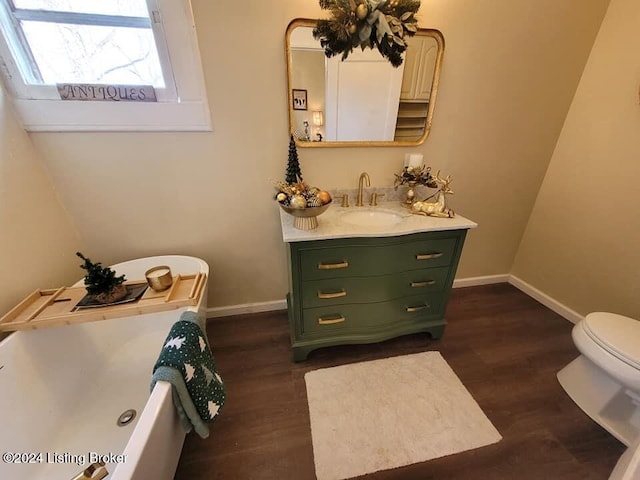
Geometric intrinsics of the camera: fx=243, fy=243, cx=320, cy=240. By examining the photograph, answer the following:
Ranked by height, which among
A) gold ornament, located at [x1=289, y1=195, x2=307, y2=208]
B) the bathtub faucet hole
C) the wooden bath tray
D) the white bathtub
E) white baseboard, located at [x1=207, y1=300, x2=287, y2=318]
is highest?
gold ornament, located at [x1=289, y1=195, x2=307, y2=208]

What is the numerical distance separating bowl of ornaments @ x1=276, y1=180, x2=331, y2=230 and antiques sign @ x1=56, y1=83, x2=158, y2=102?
843 mm

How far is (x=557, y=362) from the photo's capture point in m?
1.50

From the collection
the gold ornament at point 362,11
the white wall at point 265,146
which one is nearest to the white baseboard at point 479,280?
the white wall at point 265,146

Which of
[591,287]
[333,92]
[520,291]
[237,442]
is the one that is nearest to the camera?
[237,442]

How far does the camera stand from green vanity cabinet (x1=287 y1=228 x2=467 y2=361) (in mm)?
1251

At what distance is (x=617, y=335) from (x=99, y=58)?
2.82m

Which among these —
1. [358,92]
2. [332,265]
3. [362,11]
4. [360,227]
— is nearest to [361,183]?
[360,227]

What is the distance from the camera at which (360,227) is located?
1.30 m

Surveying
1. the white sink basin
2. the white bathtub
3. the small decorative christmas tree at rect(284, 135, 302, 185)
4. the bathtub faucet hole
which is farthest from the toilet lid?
the bathtub faucet hole

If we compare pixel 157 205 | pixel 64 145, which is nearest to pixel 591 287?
pixel 157 205

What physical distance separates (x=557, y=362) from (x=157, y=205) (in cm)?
263

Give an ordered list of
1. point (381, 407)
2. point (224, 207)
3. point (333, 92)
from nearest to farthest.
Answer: point (381, 407) → point (333, 92) → point (224, 207)

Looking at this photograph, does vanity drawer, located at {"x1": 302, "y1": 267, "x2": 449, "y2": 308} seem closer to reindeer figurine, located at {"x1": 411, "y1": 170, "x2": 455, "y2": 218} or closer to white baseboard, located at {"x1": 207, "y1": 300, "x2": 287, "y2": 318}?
reindeer figurine, located at {"x1": 411, "y1": 170, "x2": 455, "y2": 218}

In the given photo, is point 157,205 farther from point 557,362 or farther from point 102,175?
point 557,362
